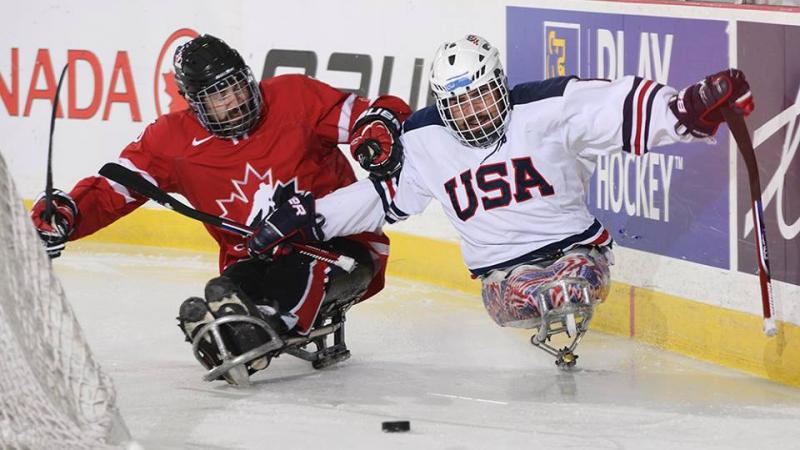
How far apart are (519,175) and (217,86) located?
3.05 feet

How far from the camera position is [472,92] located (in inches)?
170

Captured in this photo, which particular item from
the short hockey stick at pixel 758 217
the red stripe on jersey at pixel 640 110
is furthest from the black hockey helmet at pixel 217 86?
the short hockey stick at pixel 758 217

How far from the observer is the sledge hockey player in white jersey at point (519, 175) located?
4285 mm

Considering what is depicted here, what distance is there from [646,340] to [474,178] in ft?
3.49

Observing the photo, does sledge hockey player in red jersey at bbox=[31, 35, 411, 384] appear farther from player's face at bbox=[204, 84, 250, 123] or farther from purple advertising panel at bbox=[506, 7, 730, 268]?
purple advertising panel at bbox=[506, 7, 730, 268]

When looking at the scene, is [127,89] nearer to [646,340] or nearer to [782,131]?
[646,340]

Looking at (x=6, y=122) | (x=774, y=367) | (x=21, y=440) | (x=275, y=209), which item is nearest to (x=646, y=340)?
(x=774, y=367)

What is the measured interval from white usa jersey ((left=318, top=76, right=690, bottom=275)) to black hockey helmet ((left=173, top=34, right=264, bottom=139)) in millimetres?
361

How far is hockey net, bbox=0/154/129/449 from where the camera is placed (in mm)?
3111

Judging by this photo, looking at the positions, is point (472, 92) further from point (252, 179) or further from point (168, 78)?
point (168, 78)

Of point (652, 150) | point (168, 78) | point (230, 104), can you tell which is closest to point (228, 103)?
point (230, 104)

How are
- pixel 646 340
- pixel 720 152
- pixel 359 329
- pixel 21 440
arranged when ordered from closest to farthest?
pixel 21 440 → pixel 720 152 → pixel 646 340 → pixel 359 329

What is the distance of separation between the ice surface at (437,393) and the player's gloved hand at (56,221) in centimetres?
49

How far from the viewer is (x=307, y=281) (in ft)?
15.3
